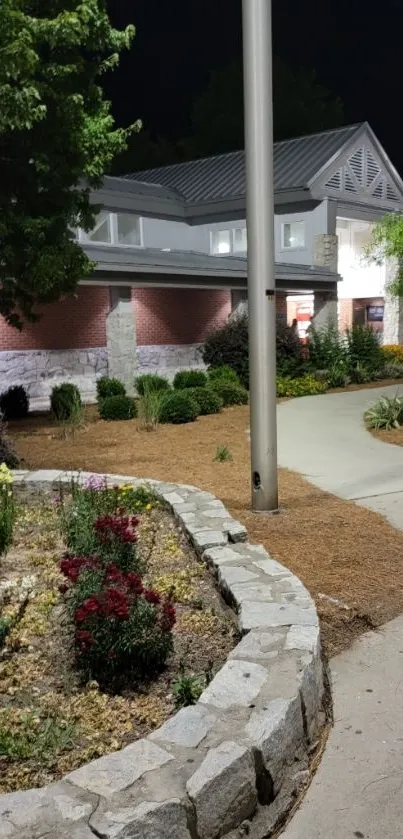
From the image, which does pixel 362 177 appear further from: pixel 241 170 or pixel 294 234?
pixel 241 170

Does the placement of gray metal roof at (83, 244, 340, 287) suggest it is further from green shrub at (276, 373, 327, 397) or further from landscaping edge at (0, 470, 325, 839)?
landscaping edge at (0, 470, 325, 839)

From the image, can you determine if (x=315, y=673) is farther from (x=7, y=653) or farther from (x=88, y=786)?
(x=7, y=653)

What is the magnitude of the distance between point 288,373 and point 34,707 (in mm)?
16151

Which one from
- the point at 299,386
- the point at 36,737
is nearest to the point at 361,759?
the point at 36,737

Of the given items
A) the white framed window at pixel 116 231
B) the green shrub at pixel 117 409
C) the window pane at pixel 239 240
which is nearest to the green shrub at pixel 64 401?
the green shrub at pixel 117 409

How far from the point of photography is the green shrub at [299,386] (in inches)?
688

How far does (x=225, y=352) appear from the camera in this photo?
18.9 meters

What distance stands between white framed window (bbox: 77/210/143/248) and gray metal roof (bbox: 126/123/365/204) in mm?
3541

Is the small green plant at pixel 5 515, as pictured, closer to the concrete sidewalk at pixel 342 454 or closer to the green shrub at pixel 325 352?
the concrete sidewalk at pixel 342 454

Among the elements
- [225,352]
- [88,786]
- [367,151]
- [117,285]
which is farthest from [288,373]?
[88,786]

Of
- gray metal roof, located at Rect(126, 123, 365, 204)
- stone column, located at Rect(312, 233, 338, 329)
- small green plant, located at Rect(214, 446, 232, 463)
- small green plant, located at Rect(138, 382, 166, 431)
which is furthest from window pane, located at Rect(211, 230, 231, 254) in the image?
small green plant, located at Rect(214, 446, 232, 463)

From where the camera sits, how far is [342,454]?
1009 centimetres

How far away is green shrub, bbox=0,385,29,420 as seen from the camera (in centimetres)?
1491

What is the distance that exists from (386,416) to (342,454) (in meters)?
2.53
